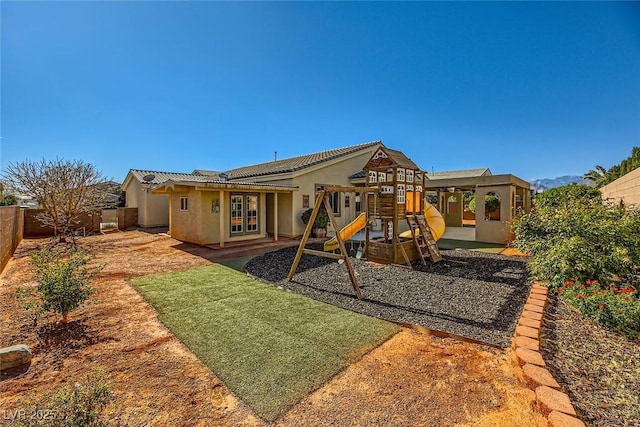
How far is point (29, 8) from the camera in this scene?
5.86m

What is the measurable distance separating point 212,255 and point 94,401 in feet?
26.7

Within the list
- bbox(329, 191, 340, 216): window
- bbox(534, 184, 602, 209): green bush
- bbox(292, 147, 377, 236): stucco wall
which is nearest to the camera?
bbox(534, 184, 602, 209): green bush

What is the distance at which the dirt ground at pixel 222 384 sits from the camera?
7.67 ft

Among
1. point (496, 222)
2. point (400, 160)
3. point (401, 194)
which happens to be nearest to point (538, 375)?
point (401, 194)

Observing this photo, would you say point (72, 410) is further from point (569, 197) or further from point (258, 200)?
point (569, 197)

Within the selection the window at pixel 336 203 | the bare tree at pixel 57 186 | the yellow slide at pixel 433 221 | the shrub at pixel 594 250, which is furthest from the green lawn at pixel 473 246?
the bare tree at pixel 57 186

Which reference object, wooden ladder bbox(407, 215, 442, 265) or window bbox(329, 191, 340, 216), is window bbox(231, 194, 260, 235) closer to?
window bbox(329, 191, 340, 216)

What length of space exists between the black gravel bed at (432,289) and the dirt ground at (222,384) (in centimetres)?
72

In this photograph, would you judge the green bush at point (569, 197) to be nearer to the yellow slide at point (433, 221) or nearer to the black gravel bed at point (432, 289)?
the black gravel bed at point (432, 289)

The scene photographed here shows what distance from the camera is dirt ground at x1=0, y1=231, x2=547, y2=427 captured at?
2338 mm

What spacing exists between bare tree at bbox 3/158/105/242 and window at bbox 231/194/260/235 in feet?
26.3

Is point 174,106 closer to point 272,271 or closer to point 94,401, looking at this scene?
point 272,271

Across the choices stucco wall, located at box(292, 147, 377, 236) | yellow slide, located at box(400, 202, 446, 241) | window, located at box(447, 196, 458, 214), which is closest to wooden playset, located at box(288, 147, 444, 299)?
yellow slide, located at box(400, 202, 446, 241)

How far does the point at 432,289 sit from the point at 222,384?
479 centimetres
